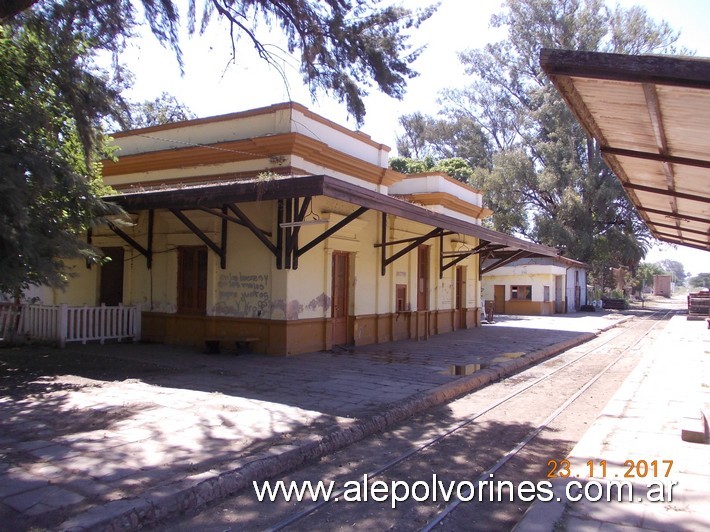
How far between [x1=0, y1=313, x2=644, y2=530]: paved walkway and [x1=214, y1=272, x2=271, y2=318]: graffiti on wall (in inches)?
45.2

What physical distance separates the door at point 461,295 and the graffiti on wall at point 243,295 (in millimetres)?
Answer: 10667

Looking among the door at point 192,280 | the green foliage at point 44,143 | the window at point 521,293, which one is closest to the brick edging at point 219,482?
the green foliage at point 44,143

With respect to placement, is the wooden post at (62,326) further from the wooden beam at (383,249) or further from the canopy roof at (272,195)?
the wooden beam at (383,249)

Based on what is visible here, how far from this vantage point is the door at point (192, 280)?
1307 centimetres

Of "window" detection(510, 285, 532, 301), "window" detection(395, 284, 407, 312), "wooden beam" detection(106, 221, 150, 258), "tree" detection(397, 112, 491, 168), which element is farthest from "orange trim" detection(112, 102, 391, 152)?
"tree" detection(397, 112, 491, 168)

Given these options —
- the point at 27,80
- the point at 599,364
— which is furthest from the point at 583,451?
the point at 27,80

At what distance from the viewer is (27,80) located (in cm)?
846

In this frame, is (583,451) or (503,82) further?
(503,82)

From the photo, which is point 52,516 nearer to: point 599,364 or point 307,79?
point 307,79

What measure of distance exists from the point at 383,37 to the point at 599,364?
9205mm

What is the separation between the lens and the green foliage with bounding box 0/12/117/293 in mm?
7198

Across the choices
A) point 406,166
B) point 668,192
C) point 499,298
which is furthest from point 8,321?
point 499,298

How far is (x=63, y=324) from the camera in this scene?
11.9 m

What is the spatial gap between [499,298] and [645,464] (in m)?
32.7
